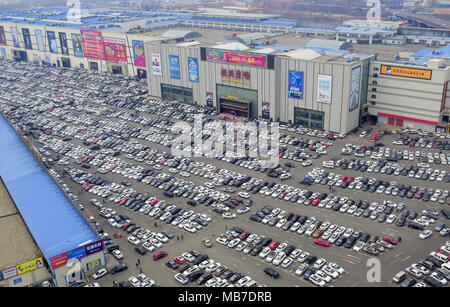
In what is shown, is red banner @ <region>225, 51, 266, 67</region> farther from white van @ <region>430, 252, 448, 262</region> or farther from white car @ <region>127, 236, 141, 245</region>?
white van @ <region>430, 252, 448, 262</region>

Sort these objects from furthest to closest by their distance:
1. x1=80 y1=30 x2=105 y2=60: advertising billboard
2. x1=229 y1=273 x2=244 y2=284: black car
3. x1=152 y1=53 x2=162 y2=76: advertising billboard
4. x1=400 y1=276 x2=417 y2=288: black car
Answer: x1=80 y1=30 x2=105 y2=60: advertising billboard
x1=152 y1=53 x2=162 y2=76: advertising billboard
x1=229 y1=273 x2=244 y2=284: black car
x1=400 y1=276 x2=417 y2=288: black car

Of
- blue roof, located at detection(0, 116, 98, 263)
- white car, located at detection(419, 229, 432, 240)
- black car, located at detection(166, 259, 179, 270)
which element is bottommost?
black car, located at detection(166, 259, 179, 270)

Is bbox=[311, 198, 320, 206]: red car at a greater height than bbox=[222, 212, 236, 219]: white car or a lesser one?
greater

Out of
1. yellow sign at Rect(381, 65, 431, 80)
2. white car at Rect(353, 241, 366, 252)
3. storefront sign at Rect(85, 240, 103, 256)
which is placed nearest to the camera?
storefront sign at Rect(85, 240, 103, 256)

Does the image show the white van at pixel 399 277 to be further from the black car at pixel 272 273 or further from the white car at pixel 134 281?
the white car at pixel 134 281

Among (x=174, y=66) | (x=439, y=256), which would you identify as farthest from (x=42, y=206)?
(x=174, y=66)

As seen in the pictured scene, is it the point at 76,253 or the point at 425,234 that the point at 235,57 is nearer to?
the point at 425,234

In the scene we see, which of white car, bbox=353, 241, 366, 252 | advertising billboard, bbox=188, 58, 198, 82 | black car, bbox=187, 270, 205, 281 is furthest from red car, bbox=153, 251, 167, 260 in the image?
advertising billboard, bbox=188, 58, 198, 82
